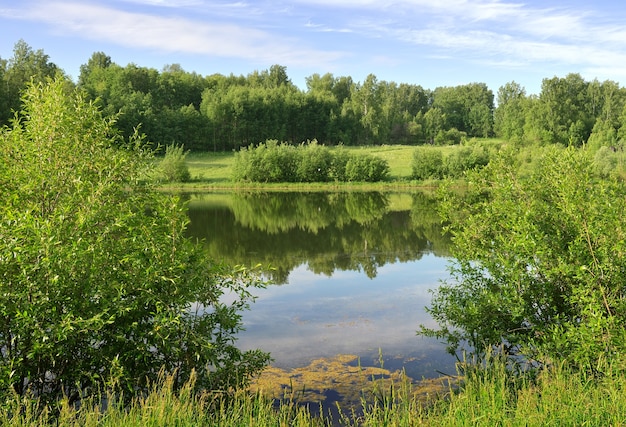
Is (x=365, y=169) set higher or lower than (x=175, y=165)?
lower

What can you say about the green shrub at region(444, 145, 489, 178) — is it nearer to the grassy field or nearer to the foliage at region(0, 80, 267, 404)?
the grassy field

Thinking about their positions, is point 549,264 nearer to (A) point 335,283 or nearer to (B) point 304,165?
(A) point 335,283

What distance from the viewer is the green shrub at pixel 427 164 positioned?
7412 cm

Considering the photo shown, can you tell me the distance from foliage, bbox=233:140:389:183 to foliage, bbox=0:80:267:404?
64528 mm

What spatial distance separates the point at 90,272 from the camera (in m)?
8.27

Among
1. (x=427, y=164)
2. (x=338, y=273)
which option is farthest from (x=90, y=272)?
(x=427, y=164)

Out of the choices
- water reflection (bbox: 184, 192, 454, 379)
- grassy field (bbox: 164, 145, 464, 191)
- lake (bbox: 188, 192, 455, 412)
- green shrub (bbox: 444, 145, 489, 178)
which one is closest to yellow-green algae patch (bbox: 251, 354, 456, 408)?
lake (bbox: 188, 192, 455, 412)

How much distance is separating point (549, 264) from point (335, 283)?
42.9ft

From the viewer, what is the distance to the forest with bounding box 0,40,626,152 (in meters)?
97.6

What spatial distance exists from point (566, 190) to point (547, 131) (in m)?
96.9

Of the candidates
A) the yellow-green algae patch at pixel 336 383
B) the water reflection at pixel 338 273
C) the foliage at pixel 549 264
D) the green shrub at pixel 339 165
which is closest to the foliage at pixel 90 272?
the yellow-green algae patch at pixel 336 383

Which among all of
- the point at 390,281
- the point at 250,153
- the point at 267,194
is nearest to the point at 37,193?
the point at 390,281

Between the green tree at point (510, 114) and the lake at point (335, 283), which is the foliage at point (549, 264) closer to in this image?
the lake at point (335, 283)

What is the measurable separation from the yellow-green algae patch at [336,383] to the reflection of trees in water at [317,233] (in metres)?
9.72
